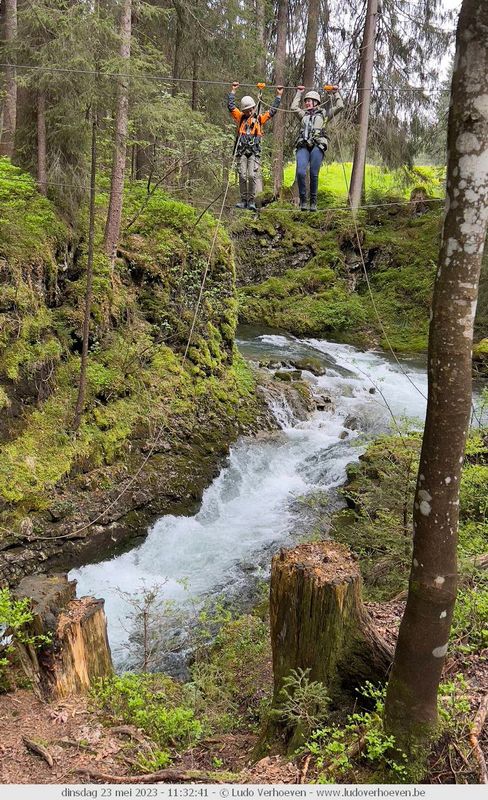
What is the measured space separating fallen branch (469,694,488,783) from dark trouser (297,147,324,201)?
276 inches

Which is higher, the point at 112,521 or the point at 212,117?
the point at 212,117

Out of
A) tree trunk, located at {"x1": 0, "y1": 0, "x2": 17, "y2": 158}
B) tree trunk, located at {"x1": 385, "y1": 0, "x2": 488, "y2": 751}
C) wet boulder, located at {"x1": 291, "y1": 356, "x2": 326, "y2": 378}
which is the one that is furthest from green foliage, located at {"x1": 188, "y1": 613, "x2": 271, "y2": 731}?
tree trunk, located at {"x1": 0, "y1": 0, "x2": 17, "y2": 158}

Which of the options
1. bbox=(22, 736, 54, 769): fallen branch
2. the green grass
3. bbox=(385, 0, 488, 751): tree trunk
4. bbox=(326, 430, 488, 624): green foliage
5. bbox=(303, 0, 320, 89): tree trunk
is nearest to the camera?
bbox=(385, 0, 488, 751): tree trunk

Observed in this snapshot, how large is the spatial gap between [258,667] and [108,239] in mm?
7591

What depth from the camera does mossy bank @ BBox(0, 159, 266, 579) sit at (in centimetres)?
727

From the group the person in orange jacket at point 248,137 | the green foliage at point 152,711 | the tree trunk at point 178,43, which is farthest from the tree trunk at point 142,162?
the green foliage at point 152,711

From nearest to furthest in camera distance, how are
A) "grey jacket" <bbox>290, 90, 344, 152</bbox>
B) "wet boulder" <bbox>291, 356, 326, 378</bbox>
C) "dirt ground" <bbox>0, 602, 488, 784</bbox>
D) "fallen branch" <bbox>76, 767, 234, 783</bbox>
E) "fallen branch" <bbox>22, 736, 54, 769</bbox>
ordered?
"dirt ground" <bbox>0, 602, 488, 784</bbox> → "fallen branch" <bbox>76, 767, 234, 783</bbox> → "fallen branch" <bbox>22, 736, 54, 769</bbox> → "grey jacket" <bbox>290, 90, 344, 152</bbox> → "wet boulder" <bbox>291, 356, 326, 378</bbox>

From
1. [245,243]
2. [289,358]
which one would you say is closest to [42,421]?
[289,358]

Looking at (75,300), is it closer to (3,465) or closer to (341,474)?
(3,465)

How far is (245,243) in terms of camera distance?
800 inches

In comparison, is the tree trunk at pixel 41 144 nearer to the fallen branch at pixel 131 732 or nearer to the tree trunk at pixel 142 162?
the tree trunk at pixel 142 162

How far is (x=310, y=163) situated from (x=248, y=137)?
1.03 m

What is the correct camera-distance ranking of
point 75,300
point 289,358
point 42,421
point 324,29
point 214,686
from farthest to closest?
point 324,29 < point 289,358 < point 75,300 < point 42,421 < point 214,686

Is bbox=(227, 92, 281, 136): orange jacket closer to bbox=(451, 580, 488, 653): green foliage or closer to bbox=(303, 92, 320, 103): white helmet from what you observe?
bbox=(303, 92, 320, 103): white helmet
